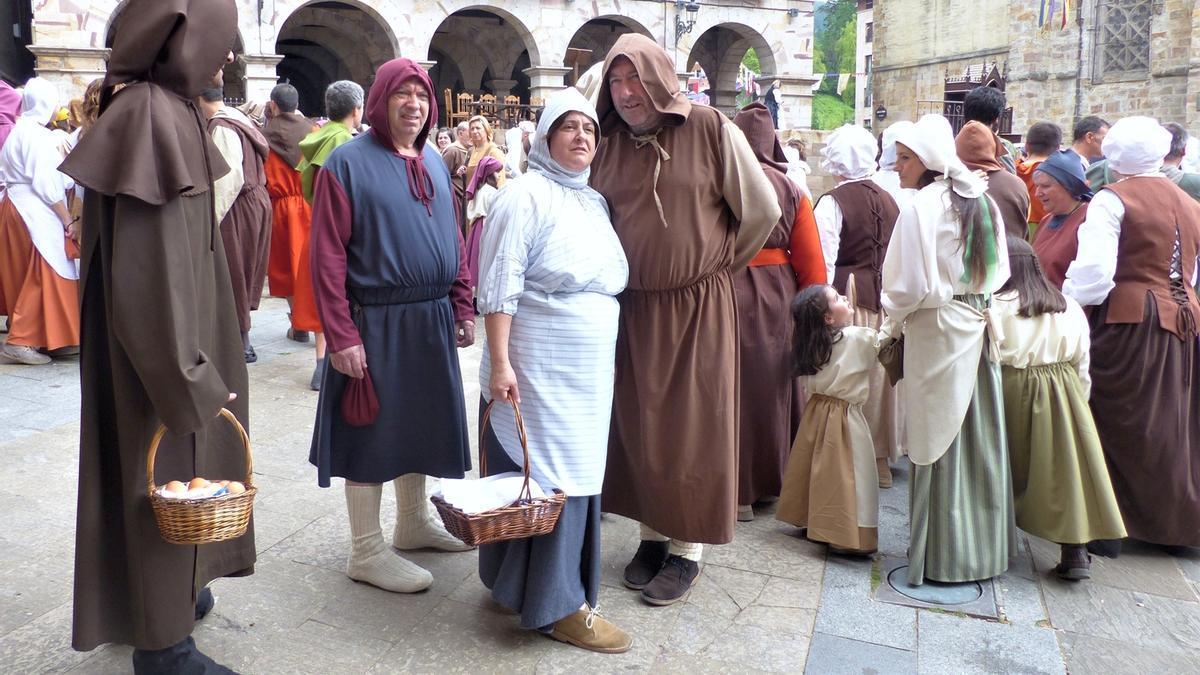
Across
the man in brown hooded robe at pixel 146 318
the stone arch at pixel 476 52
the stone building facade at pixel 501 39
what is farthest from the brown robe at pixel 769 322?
the stone arch at pixel 476 52

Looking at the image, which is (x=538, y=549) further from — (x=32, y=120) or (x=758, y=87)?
(x=758, y=87)

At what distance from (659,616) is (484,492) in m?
0.91

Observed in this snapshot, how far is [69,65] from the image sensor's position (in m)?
14.5

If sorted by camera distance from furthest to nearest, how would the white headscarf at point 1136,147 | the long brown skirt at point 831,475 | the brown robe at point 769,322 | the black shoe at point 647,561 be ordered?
the brown robe at point 769,322 < the white headscarf at point 1136,147 < the long brown skirt at point 831,475 < the black shoe at point 647,561

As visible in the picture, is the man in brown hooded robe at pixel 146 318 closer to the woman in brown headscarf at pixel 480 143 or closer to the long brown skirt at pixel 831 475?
the long brown skirt at pixel 831 475

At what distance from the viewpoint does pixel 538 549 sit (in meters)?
3.11

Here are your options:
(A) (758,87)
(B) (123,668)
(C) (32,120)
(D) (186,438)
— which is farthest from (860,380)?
(A) (758,87)

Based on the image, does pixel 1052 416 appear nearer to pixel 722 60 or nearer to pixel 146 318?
pixel 146 318

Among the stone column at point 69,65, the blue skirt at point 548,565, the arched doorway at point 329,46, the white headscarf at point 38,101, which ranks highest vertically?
the arched doorway at point 329,46

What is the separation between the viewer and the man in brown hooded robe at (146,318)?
8.05 ft

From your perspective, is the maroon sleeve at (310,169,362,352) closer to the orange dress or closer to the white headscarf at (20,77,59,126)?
the orange dress

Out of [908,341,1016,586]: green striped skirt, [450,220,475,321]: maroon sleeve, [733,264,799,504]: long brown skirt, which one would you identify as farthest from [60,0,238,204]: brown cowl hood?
[908,341,1016,586]: green striped skirt

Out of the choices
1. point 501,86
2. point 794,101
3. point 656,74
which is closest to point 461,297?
point 656,74

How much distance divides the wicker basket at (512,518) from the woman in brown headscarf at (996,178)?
302 cm
